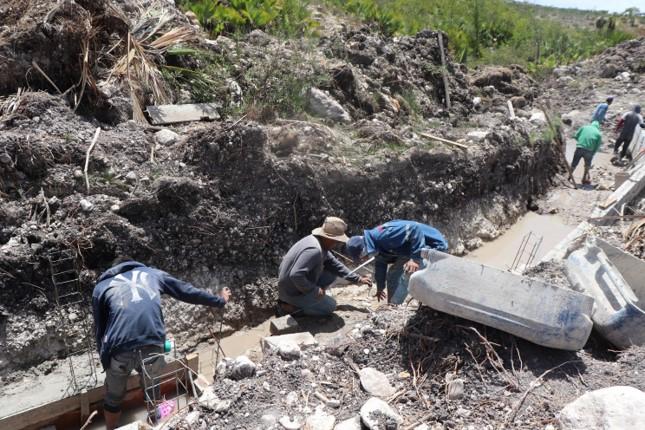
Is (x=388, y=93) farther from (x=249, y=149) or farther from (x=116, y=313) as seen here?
(x=116, y=313)

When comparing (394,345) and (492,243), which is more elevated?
(394,345)

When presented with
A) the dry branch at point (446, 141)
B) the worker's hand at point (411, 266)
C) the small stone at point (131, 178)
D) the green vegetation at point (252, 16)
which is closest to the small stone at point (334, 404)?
the worker's hand at point (411, 266)

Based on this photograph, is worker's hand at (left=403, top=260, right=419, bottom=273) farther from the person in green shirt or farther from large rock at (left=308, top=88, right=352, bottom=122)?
the person in green shirt

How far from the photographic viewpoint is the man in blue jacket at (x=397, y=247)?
5.34 metres

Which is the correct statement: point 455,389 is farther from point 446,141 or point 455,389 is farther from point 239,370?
Result: point 446,141

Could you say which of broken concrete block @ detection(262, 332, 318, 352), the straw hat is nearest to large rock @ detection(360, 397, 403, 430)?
broken concrete block @ detection(262, 332, 318, 352)

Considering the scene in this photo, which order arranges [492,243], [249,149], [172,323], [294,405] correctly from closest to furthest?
[294,405] → [172,323] → [249,149] → [492,243]

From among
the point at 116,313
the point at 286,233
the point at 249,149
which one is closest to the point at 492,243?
the point at 286,233

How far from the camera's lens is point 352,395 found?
357cm

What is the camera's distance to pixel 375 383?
3.63 meters

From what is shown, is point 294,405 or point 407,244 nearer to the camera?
point 294,405

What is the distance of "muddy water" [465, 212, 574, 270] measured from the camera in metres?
7.89

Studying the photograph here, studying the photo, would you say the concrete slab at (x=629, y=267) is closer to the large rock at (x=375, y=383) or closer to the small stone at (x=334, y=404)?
the large rock at (x=375, y=383)

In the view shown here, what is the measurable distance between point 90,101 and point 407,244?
4436 mm
